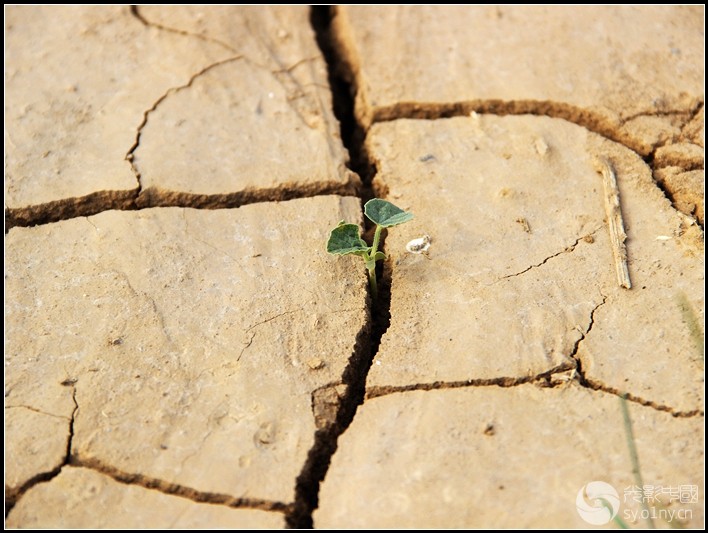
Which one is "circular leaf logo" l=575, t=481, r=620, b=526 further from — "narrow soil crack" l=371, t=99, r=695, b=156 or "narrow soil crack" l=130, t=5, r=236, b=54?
"narrow soil crack" l=130, t=5, r=236, b=54

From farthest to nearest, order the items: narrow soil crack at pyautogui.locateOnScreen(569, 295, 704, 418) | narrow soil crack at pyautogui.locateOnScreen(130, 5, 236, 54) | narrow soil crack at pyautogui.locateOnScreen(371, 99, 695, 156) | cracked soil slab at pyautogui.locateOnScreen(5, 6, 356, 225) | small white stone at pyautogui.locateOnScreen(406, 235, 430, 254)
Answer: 1. narrow soil crack at pyautogui.locateOnScreen(130, 5, 236, 54)
2. narrow soil crack at pyautogui.locateOnScreen(371, 99, 695, 156)
3. cracked soil slab at pyautogui.locateOnScreen(5, 6, 356, 225)
4. small white stone at pyautogui.locateOnScreen(406, 235, 430, 254)
5. narrow soil crack at pyautogui.locateOnScreen(569, 295, 704, 418)

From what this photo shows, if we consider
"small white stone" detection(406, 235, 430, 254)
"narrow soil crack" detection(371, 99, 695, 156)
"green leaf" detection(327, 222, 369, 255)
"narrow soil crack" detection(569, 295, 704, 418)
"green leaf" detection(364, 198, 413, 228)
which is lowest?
"narrow soil crack" detection(569, 295, 704, 418)

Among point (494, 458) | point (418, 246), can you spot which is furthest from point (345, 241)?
point (494, 458)

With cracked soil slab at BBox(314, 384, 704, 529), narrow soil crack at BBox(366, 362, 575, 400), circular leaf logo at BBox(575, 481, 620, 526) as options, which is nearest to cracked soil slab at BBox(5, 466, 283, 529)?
cracked soil slab at BBox(314, 384, 704, 529)

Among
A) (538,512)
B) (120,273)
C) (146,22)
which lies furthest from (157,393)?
(146,22)

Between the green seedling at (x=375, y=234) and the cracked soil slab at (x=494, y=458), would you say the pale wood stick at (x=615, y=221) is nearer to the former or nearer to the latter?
the cracked soil slab at (x=494, y=458)

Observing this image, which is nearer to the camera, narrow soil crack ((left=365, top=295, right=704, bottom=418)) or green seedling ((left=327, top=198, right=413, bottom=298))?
narrow soil crack ((left=365, top=295, right=704, bottom=418))

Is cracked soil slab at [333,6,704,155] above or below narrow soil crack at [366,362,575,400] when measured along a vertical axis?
above
